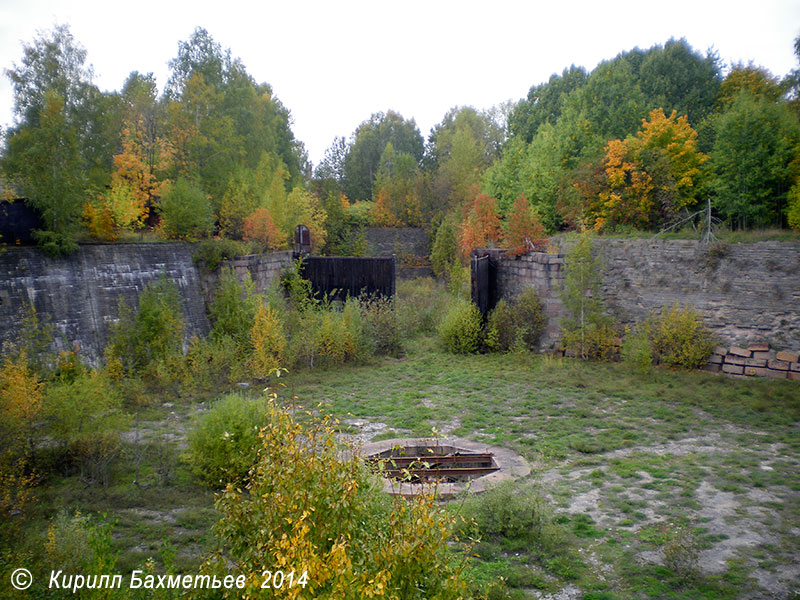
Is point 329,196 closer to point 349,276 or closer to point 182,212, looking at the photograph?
point 349,276

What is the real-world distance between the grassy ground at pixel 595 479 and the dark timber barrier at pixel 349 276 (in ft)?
13.4

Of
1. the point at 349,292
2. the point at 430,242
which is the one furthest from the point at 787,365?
the point at 430,242

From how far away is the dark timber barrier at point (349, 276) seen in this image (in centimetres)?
1523

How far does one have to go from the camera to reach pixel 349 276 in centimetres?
1523

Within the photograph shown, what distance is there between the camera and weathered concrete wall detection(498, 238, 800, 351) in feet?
34.1

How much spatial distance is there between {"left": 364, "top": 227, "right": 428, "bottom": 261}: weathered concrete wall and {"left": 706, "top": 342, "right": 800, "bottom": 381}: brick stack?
19.9 m

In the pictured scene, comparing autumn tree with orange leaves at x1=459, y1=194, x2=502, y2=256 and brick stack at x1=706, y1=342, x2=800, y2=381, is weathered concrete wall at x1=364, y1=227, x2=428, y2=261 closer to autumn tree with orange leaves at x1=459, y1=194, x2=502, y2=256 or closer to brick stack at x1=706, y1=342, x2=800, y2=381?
autumn tree with orange leaves at x1=459, y1=194, x2=502, y2=256

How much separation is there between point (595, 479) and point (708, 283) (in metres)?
6.85

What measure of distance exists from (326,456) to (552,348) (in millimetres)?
10873

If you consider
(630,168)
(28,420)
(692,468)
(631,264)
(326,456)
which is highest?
(630,168)

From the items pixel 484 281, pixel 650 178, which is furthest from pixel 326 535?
pixel 650 178

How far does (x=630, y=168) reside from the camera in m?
14.4

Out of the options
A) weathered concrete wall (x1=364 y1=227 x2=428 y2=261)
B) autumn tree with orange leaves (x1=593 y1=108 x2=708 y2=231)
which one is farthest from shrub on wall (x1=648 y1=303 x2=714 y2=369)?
weathered concrete wall (x1=364 y1=227 x2=428 y2=261)

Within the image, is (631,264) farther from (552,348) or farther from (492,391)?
(492,391)
